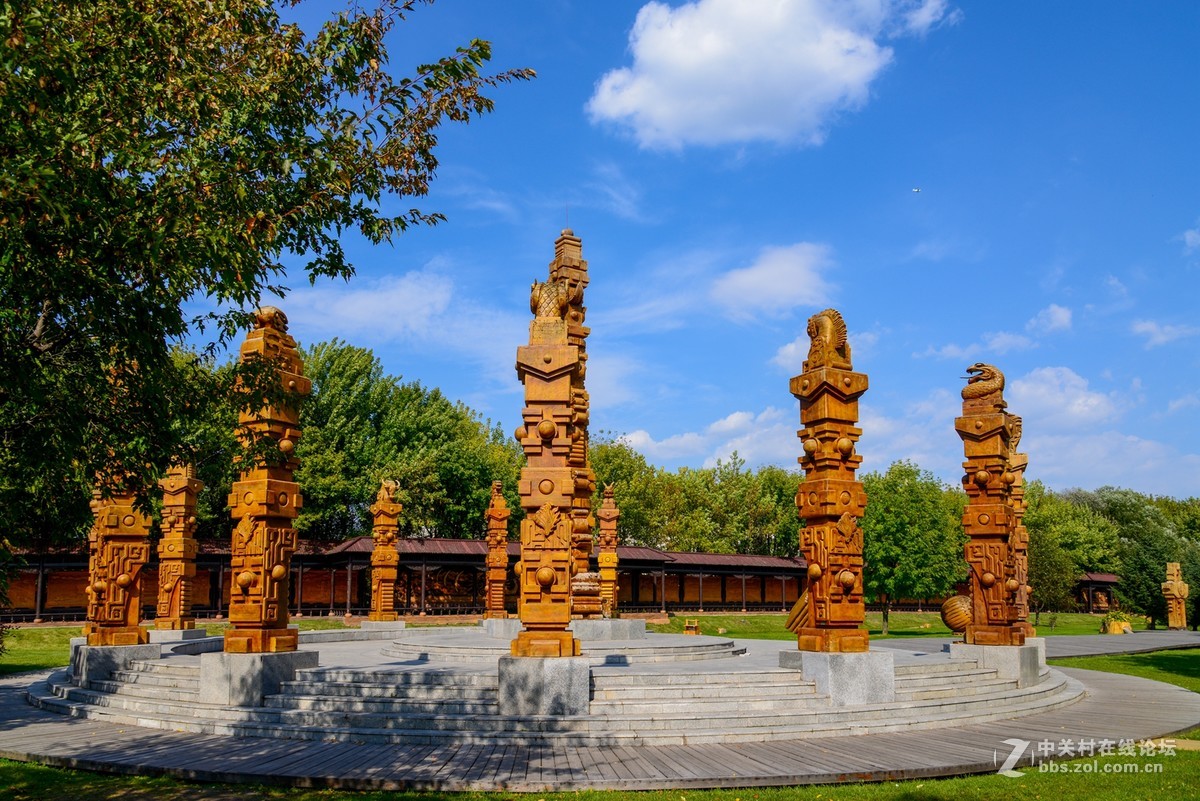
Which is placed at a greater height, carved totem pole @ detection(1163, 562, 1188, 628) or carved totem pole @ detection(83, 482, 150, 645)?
carved totem pole @ detection(83, 482, 150, 645)

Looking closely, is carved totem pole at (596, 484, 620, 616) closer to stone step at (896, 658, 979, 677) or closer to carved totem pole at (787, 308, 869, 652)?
stone step at (896, 658, 979, 677)

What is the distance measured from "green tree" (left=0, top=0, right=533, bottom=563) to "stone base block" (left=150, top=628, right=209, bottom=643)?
44.2 feet

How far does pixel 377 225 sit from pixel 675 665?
30.0 ft

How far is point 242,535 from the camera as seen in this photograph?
12.8 m

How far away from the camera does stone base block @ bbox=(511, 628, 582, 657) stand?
442 inches

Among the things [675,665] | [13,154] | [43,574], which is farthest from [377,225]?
[43,574]

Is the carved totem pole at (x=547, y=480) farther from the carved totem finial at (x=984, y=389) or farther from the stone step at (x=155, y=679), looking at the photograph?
the carved totem finial at (x=984, y=389)

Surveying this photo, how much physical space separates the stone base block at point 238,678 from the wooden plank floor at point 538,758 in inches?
29.7

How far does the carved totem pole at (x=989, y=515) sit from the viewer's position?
1562 centimetres

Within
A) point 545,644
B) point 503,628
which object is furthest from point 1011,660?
point 503,628

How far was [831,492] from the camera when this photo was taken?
43.3 ft

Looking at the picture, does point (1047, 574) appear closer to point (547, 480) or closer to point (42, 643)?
point (547, 480)

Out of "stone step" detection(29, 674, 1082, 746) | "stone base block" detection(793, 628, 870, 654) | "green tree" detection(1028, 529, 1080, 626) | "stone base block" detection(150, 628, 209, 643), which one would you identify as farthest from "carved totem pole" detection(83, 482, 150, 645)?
"green tree" detection(1028, 529, 1080, 626)

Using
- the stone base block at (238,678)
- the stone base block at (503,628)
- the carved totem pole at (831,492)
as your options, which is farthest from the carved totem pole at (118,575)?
the carved totem pole at (831,492)
